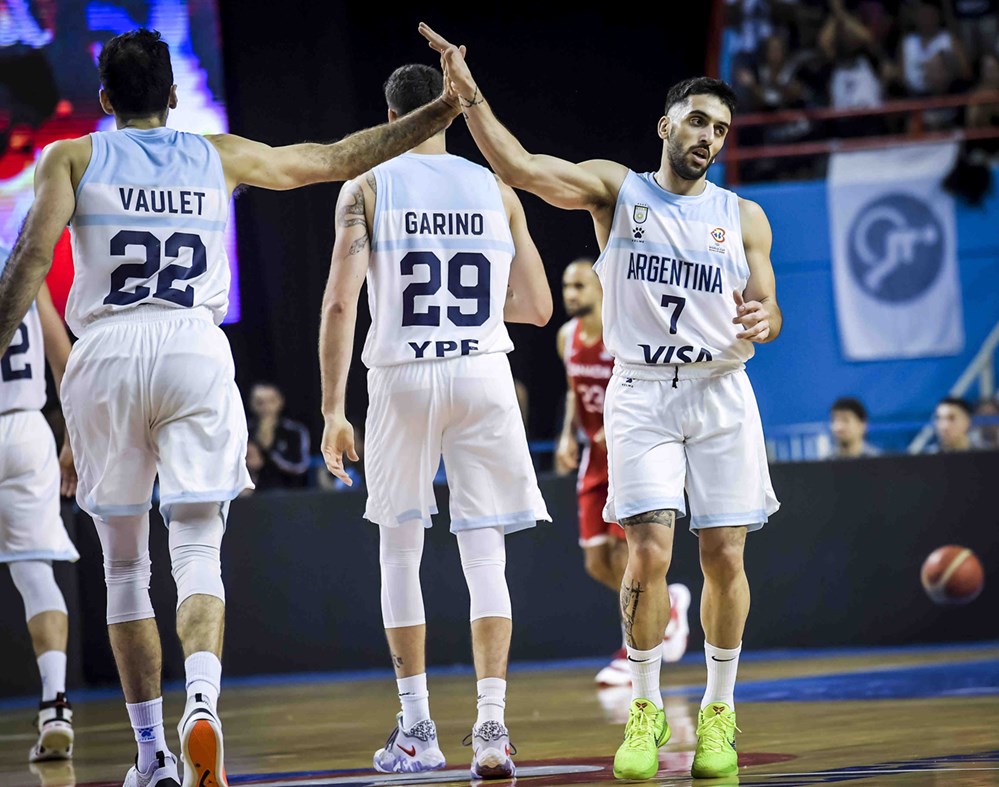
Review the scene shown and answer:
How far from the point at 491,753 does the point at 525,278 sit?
1.64 m

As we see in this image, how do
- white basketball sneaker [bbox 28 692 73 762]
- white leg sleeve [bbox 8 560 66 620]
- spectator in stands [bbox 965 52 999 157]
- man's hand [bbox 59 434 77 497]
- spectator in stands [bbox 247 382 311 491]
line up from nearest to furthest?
man's hand [bbox 59 434 77 497] → white basketball sneaker [bbox 28 692 73 762] → white leg sleeve [bbox 8 560 66 620] → spectator in stands [bbox 247 382 311 491] → spectator in stands [bbox 965 52 999 157]

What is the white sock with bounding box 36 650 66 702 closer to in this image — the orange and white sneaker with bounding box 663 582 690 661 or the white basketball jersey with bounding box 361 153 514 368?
the white basketball jersey with bounding box 361 153 514 368

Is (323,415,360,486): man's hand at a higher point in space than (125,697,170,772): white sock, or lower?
higher

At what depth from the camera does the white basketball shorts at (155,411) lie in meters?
4.22

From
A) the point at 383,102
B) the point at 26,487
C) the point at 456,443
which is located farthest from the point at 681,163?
the point at 383,102

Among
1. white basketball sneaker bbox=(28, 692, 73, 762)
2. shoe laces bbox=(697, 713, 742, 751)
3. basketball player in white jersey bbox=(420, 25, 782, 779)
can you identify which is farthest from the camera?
white basketball sneaker bbox=(28, 692, 73, 762)

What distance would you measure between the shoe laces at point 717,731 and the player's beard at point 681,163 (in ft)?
5.53

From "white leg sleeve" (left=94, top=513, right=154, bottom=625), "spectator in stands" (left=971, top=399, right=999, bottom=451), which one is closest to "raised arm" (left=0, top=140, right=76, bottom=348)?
"white leg sleeve" (left=94, top=513, right=154, bottom=625)

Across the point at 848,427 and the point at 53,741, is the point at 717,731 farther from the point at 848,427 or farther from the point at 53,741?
the point at 848,427

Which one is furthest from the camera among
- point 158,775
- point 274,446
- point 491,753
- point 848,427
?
point 274,446

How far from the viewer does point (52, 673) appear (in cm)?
646

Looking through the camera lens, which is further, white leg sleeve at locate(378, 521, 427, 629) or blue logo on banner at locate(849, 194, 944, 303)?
blue logo on banner at locate(849, 194, 944, 303)

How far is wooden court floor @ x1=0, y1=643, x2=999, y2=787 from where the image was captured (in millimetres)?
4688

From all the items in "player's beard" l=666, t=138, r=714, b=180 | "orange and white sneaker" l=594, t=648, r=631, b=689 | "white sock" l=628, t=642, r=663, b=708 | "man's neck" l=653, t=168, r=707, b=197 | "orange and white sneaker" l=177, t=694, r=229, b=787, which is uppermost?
"player's beard" l=666, t=138, r=714, b=180
